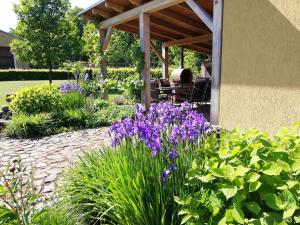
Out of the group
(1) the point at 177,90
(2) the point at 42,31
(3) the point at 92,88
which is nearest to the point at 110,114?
(3) the point at 92,88

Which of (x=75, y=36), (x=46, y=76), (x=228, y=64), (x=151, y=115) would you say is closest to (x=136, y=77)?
(x=228, y=64)

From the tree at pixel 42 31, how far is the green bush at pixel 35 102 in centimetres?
675

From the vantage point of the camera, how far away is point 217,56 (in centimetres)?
468

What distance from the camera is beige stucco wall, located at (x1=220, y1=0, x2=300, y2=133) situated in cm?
372

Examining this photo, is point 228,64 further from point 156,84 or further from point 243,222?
point 156,84

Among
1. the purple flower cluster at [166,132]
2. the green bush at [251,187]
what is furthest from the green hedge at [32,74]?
the green bush at [251,187]

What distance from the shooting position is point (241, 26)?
4254 mm

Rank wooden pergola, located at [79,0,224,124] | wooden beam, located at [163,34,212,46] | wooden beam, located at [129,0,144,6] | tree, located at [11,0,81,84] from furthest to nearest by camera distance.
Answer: tree, located at [11,0,81,84] → wooden beam, located at [163,34,212,46] → wooden beam, located at [129,0,144,6] → wooden pergola, located at [79,0,224,124]

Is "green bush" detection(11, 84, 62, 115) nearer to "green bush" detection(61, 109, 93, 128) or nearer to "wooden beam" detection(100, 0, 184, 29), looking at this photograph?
"green bush" detection(61, 109, 93, 128)

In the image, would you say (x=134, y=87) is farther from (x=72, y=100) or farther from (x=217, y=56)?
(x=217, y=56)

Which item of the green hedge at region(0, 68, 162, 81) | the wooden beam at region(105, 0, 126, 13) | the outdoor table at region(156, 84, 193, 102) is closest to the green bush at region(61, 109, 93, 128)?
the outdoor table at region(156, 84, 193, 102)

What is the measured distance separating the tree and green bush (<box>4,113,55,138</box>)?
7763mm

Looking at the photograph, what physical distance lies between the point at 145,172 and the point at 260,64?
305 cm

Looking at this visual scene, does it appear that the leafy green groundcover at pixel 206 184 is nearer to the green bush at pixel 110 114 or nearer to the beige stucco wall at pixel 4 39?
the green bush at pixel 110 114
